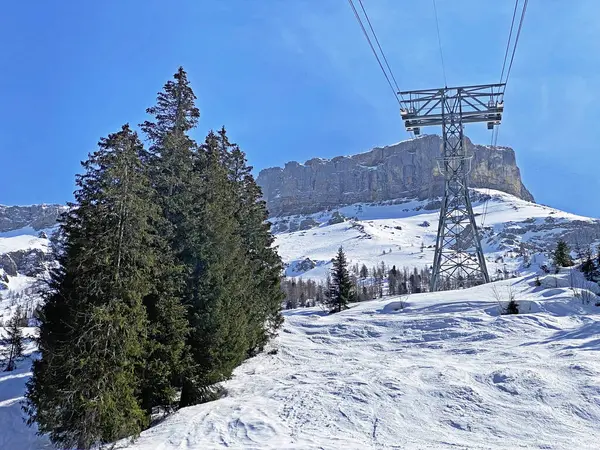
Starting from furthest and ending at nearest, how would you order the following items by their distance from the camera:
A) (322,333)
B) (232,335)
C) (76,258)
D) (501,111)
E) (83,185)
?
(501,111) < (322,333) < (232,335) < (83,185) < (76,258)

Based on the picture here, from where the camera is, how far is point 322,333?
2372 centimetres

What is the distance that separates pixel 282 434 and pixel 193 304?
5.61 metres

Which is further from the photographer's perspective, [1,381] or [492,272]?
[492,272]

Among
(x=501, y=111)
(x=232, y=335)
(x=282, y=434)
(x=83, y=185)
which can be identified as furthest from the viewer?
(x=501, y=111)

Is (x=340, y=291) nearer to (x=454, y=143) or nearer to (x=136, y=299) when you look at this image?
(x=454, y=143)

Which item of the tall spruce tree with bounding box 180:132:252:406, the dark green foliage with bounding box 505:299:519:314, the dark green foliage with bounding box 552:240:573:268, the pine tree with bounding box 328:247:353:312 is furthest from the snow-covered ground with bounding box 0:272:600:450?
the pine tree with bounding box 328:247:353:312

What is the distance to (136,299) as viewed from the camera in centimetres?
1142

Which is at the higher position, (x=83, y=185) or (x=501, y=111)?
(x=501, y=111)

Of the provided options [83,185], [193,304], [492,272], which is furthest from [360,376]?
[492,272]

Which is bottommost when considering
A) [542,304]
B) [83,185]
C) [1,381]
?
[1,381]

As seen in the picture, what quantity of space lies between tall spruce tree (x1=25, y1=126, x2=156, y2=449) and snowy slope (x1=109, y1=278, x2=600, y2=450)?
1153 millimetres

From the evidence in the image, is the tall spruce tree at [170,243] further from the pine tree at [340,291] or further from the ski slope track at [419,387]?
the pine tree at [340,291]

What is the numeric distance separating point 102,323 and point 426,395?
7947 mm

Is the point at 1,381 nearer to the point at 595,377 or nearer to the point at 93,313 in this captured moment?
the point at 93,313
